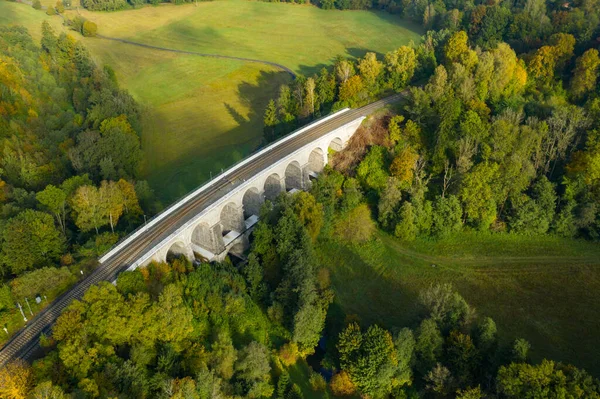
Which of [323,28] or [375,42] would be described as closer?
[375,42]

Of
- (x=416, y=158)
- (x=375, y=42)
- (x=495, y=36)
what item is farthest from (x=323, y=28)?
(x=416, y=158)

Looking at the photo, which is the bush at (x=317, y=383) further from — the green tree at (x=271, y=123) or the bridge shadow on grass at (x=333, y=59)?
the bridge shadow on grass at (x=333, y=59)

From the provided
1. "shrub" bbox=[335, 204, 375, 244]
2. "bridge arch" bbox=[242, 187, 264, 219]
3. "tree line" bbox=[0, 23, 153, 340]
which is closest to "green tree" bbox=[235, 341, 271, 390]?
"tree line" bbox=[0, 23, 153, 340]

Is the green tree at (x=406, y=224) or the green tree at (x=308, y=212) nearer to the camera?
the green tree at (x=308, y=212)

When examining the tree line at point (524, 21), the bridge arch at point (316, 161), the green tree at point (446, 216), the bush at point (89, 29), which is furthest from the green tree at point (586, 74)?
the bush at point (89, 29)

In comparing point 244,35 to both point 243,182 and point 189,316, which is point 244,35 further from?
point 189,316

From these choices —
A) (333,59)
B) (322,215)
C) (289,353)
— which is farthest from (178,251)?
(333,59)
